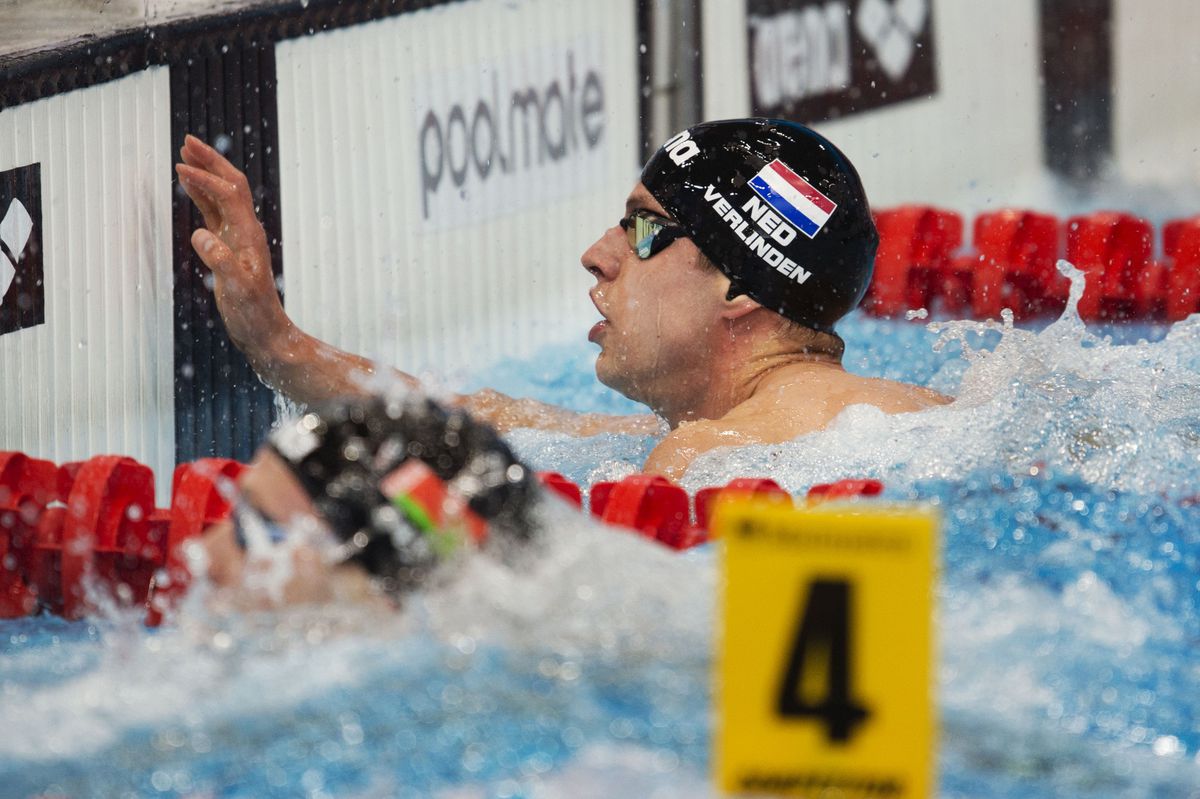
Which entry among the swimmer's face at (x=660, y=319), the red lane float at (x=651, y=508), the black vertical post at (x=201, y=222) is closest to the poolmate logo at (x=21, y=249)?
the black vertical post at (x=201, y=222)

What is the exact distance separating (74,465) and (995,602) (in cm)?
154

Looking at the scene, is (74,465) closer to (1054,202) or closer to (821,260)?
(821,260)

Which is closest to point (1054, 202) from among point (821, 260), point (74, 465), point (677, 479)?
point (821, 260)

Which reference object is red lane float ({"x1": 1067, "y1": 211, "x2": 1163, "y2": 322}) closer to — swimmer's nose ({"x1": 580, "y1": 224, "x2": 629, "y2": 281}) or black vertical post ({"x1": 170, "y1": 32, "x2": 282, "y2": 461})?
swimmer's nose ({"x1": 580, "y1": 224, "x2": 629, "y2": 281})

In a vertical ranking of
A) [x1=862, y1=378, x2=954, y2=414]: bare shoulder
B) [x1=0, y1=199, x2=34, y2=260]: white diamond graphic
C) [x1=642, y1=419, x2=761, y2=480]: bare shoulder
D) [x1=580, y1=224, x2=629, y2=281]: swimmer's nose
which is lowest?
[x1=642, y1=419, x2=761, y2=480]: bare shoulder

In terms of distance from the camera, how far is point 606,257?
112 inches

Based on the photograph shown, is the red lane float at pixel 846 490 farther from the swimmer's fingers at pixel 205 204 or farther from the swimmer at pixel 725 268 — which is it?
the swimmer's fingers at pixel 205 204

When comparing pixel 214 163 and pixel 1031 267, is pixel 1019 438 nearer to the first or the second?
pixel 214 163

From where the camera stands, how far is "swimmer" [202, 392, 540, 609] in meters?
1.33

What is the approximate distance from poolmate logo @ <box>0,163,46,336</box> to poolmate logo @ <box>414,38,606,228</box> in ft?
3.58

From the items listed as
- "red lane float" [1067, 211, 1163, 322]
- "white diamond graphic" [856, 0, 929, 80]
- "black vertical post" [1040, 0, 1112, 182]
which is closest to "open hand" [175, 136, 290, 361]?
"red lane float" [1067, 211, 1163, 322]

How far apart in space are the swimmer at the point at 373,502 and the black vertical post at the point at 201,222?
2.10m

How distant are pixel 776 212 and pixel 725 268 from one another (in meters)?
0.14

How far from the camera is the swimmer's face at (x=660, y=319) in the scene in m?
2.77
